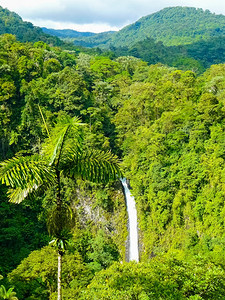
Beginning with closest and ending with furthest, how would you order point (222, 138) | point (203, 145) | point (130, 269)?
point (130, 269), point (222, 138), point (203, 145)

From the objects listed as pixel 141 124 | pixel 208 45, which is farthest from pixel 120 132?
pixel 208 45

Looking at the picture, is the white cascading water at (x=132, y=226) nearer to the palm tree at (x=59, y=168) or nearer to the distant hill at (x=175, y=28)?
the palm tree at (x=59, y=168)

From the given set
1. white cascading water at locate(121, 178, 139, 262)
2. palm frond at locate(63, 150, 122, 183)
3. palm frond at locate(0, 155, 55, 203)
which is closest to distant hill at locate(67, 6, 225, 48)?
white cascading water at locate(121, 178, 139, 262)

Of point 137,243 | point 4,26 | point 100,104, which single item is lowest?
point 137,243

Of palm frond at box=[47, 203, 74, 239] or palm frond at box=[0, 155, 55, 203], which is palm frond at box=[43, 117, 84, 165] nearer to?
palm frond at box=[0, 155, 55, 203]

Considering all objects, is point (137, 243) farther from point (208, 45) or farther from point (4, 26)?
point (208, 45)

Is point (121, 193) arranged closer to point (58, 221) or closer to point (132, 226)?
point (132, 226)
